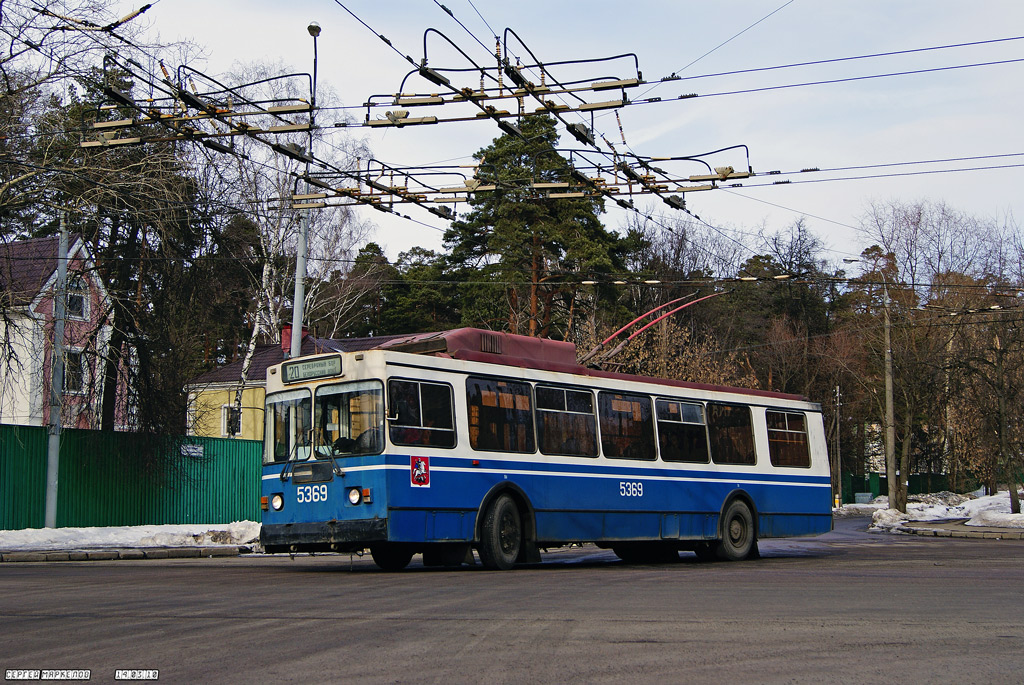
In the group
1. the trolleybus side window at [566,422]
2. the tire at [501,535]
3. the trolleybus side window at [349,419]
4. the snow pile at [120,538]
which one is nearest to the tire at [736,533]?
the trolleybus side window at [566,422]

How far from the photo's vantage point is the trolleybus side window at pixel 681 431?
1803 cm

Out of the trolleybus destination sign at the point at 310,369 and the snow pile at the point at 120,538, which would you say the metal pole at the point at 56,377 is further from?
the trolleybus destination sign at the point at 310,369

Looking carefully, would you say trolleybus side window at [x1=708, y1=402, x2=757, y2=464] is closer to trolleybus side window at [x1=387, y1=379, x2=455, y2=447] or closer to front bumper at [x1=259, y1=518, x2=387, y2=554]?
trolleybus side window at [x1=387, y1=379, x2=455, y2=447]

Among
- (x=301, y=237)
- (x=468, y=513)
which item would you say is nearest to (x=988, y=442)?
(x=301, y=237)

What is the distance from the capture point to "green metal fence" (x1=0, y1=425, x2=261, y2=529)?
78.8ft

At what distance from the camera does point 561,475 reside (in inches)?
631

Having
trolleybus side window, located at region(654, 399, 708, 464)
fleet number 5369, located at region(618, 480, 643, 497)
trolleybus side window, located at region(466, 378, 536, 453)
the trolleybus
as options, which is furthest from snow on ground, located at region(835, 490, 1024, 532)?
trolleybus side window, located at region(466, 378, 536, 453)

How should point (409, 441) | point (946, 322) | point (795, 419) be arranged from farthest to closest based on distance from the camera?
1. point (946, 322)
2. point (795, 419)
3. point (409, 441)

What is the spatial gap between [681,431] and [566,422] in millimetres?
2900

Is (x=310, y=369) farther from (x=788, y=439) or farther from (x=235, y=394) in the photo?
(x=235, y=394)

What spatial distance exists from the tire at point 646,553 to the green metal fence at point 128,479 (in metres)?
13.3

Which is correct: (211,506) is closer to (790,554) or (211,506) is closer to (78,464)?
(78,464)

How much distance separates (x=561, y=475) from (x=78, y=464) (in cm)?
1455

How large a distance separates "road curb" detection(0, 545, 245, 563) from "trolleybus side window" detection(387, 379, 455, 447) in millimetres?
8885
